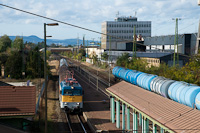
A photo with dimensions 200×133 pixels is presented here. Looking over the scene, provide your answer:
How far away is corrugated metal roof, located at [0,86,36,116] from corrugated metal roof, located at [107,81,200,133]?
7010mm

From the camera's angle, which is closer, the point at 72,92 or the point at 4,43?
the point at 72,92

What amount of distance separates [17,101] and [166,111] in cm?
1033

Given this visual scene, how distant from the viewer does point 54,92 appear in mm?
45062

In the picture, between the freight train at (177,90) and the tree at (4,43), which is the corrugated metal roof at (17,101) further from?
the tree at (4,43)

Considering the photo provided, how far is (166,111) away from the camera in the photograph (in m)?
15.8

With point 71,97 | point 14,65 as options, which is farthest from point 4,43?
point 71,97

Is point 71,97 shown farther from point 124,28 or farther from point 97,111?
point 124,28

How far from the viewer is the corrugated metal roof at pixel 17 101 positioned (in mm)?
18388

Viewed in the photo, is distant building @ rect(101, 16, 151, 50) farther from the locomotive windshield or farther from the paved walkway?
the locomotive windshield

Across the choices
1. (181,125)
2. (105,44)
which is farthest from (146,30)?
(181,125)

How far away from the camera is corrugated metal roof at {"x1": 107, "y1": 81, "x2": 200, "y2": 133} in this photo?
1321 centimetres

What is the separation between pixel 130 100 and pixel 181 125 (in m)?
7.25

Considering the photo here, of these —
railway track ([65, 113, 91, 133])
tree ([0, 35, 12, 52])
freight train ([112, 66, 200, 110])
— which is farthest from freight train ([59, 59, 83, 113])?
tree ([0, 35, 12, 52])

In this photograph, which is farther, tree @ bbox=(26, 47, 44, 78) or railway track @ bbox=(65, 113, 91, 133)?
tree @ bbox=(26, 47, 44, 78)
